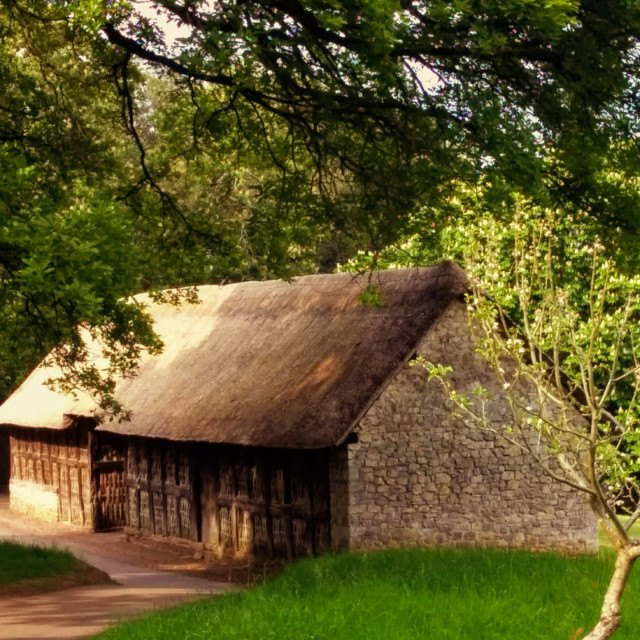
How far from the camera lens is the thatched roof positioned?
18.6 m

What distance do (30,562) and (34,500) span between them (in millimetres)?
11681

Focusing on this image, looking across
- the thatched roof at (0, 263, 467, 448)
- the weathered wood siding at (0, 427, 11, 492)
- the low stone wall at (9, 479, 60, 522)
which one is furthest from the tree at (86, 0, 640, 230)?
the weathered wood siding at (0, 427, 11, 492)

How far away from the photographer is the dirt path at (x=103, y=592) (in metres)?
14.0

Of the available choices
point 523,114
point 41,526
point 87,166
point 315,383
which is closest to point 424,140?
point 523,114

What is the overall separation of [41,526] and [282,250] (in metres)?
13.5

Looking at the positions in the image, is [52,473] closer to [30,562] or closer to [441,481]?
[30,562]

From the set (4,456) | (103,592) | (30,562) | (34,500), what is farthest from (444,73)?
(4,456)

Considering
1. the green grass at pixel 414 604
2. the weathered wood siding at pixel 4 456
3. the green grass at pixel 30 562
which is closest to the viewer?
the green grass at pixel 414 604

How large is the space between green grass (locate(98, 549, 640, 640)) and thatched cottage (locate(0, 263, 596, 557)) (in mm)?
4531

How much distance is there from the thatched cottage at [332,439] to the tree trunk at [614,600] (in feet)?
24.9

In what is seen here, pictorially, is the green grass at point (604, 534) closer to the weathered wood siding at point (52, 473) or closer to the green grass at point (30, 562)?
the weathered wood siding at point (52, 473)

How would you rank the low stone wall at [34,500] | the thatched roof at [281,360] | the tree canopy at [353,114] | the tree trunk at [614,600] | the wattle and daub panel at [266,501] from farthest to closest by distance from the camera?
the low stone wall at [34,500]
the wattle and daub panel at [266,501]
the thatched roof at [281,360]
the tree canopy at [353,114]
the tree trunk at [614,600]

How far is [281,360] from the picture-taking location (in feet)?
70.3

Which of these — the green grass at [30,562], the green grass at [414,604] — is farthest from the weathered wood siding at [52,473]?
the green grass at [414,604]
